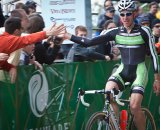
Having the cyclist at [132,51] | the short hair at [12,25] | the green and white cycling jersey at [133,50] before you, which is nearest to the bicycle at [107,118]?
the cyclist at [132,51]

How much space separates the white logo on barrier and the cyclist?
79cm

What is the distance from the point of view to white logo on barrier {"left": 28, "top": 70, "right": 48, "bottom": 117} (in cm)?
870

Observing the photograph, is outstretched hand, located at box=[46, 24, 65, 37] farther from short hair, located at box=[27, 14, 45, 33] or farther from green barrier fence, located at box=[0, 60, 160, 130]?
short hair, located at box=[27, 14, 45, 33]

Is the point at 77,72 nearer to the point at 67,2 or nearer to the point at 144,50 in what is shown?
the point at 144,50

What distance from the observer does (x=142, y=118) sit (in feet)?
30.8

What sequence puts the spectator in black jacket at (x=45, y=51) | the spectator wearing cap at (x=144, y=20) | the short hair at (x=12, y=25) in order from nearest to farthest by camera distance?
1. the short hair at (x=12, y=25)
2. the spectator in black jacket at (x=45, y=51)
3. the spectator wearing cap at (x=144, y=20)

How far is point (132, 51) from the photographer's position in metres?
9.34

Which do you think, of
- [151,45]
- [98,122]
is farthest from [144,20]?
[98,122]

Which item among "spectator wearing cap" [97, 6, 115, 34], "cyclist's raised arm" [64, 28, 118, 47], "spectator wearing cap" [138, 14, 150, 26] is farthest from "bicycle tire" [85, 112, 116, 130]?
"spectator wearing cap" [97, 6, 115, 34]

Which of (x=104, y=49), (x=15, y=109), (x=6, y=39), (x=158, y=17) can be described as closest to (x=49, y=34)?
(x=6, y=39)

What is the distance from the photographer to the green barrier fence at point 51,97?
8.34m

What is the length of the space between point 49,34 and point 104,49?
123 inches

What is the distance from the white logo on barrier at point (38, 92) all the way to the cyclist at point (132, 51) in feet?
2.60

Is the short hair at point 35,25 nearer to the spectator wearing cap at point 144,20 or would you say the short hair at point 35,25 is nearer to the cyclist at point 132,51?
the cyclist at point 132,51
